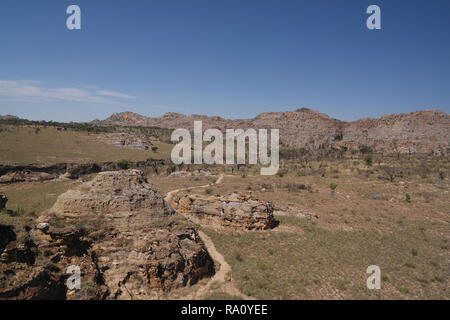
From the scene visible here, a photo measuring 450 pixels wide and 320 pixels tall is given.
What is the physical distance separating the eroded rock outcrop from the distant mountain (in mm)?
66883

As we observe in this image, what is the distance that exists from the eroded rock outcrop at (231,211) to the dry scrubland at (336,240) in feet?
2.77

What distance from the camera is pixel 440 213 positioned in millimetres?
23297

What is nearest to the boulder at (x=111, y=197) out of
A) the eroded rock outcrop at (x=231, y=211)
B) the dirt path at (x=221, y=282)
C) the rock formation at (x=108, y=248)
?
the rock formation at (x=108, y=248)

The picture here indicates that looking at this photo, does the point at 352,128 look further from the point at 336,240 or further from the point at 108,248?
the point at 108,248

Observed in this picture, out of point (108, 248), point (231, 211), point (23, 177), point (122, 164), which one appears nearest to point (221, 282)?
point (108, 248)

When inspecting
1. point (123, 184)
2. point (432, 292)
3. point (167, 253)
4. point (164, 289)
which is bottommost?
point (432, 292)

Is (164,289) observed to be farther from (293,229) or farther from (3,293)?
(293,229)

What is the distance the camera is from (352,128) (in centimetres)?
10131

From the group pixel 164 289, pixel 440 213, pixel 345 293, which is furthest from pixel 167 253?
pixel 440 213

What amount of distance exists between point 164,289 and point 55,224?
16.8 feet

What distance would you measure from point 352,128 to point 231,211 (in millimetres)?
99716

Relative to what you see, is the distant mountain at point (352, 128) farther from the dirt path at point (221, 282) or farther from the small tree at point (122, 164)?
the dirt path at point (221, 282)

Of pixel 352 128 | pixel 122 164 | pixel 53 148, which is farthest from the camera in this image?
pixel 352 128

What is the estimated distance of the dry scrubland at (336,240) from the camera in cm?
1137
